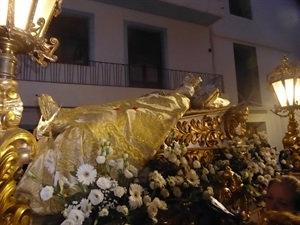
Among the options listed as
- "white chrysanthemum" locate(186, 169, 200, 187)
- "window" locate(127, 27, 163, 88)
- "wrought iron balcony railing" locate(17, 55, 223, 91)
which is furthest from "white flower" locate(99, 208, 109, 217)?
"window" locate(127, 27, 163, 88)

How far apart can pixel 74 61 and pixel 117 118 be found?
20.7 ft

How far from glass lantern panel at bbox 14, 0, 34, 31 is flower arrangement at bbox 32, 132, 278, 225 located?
2.42ft

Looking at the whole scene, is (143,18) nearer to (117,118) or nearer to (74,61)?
(74,61)

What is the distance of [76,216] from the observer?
1.46 metres

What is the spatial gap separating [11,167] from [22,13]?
1.94 feet

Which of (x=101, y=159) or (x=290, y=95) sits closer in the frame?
(x=101, y=159)

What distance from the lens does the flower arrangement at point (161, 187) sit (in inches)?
Answer: 61.9

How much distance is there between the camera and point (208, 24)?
10.1 meters

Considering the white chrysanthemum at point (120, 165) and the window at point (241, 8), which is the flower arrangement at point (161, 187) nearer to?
the white chrysanthemum at point (120, 165)

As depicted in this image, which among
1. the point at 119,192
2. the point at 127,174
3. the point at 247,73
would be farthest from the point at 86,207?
the point at 247,73

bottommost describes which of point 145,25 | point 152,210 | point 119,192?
point 152,210

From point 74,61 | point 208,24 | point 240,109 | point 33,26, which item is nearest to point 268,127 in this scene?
point 208,24

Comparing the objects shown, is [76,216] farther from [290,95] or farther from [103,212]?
[290,95]

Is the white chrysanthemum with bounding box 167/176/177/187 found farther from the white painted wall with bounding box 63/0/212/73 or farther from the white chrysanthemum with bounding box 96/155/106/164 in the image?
the white painted wall with bounding box 63/0/212/73
